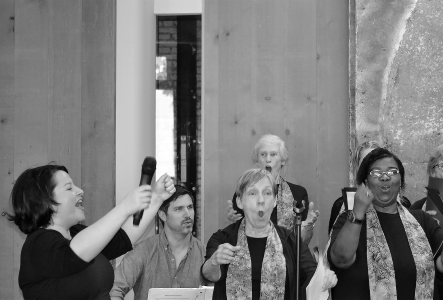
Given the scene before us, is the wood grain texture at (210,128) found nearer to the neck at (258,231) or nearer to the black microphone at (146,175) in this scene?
the neck at (258,231)

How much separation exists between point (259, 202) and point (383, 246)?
1.83 feet

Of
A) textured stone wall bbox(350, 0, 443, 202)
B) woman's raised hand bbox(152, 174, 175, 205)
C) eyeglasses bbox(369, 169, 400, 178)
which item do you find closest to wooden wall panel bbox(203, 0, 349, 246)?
textured stone wall bbox(350, 0, 443, 202)

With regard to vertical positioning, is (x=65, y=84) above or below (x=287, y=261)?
above

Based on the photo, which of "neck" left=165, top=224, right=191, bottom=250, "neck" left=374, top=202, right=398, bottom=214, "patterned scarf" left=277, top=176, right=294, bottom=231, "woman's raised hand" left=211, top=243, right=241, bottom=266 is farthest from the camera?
"patterned scarf" left=277, top=176, right=294, bottom=231

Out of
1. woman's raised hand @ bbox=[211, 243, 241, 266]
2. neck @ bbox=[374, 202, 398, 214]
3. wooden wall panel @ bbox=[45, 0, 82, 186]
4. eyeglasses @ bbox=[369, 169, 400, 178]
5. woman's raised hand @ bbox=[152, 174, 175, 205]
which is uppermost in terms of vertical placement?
wooden wall panel @ bbox=[45, 0, 82, 186]

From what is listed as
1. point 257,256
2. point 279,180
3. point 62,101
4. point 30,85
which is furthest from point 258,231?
point 30,85

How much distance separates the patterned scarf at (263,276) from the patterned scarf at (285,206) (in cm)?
93

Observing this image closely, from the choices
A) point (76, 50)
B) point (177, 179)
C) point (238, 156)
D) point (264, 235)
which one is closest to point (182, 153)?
point (177, 179)

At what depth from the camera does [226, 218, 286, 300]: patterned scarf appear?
2666 millimetres

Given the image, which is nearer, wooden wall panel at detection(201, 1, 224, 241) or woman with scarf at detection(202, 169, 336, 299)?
woman with scarf at detection(202, 169, 336, 299)

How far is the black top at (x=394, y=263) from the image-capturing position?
250 centimetres

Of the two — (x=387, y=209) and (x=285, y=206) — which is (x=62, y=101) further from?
(x=387, y=209)

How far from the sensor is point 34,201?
2.27m

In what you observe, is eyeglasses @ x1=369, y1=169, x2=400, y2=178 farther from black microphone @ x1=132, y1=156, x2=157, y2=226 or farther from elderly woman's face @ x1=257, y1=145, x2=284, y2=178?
elderly woman's face @ x1=257, y1=145, x2=284, y2=178
